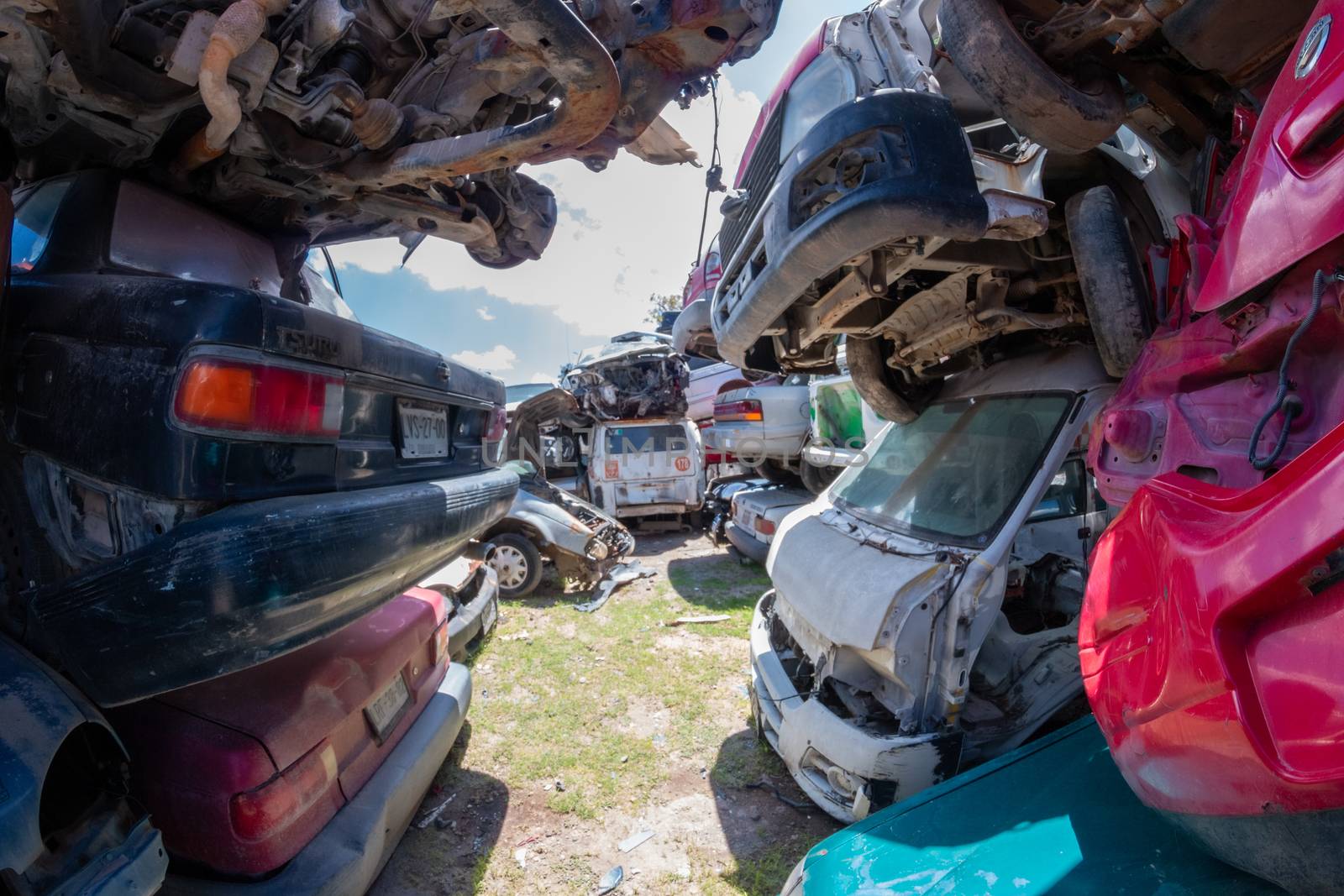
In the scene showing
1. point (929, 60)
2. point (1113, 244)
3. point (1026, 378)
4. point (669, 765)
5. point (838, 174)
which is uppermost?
point (929, 60)

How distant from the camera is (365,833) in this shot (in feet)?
6.83

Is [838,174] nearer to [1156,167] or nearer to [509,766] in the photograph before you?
[1156,167]

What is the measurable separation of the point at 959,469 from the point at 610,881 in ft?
7.85

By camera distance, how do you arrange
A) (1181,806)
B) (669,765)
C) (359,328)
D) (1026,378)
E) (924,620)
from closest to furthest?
1. (1181,806)
2. (359,328)
3. (924,620)
4. (1026,378)
5. (669,765)

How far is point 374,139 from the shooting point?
100 inches

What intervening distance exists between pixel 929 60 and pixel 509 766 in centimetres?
403

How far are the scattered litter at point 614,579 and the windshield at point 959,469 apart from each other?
3.32m

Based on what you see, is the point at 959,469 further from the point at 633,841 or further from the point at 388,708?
the point at 388,708

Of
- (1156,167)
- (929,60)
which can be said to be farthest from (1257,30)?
(929,60)

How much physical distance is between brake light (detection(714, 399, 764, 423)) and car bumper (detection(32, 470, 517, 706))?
665 centimetres

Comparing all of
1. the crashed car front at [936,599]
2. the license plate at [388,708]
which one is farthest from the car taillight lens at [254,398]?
the crashed car front at [936,599]

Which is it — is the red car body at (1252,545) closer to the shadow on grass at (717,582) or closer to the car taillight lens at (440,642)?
the car taillight lens at (440,642)

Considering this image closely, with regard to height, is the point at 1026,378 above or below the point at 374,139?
below

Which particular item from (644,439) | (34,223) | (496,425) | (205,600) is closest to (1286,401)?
(205,600)
